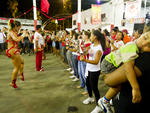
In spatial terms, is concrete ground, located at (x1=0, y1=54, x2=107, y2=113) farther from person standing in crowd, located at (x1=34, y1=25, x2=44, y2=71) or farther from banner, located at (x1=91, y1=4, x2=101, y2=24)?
banner, located at (x1=91, y1=4, x2=101, y2=24)

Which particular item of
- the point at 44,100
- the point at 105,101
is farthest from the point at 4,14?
the point at 105,101

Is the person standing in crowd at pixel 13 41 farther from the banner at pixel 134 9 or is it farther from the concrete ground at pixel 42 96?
the banner at pixel 134 9

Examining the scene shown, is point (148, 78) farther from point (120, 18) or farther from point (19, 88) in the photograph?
point (120, 18)

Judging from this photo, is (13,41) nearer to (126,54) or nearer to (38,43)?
(38,43)

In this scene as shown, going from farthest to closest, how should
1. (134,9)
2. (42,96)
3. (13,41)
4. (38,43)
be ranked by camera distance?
(134,9), (38,43), (13,41), (42,96)

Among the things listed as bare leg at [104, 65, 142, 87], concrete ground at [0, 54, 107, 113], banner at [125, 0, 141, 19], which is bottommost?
concrete ground at [0, 54, 107, 113]

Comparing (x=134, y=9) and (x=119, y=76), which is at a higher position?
(x=134, y=9)

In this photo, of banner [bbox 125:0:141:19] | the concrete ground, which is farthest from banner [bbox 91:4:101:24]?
the concrete ground

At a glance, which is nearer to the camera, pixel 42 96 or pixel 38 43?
pixel 42 96

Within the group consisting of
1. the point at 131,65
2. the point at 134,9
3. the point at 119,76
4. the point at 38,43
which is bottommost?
the point at 119,76

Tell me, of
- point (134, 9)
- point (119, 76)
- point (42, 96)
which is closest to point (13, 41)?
point (42, 96)

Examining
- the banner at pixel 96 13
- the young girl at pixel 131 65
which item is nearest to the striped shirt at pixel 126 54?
the young girl at pixel 131 65

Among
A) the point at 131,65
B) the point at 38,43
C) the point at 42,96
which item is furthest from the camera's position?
the point at 38,43

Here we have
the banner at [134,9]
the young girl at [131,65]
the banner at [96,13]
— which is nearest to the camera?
the young girl at [131,65]
